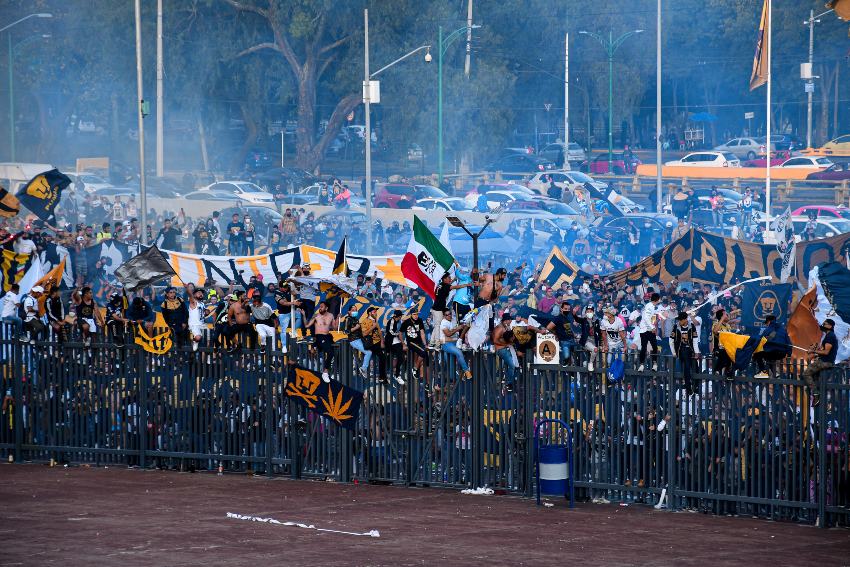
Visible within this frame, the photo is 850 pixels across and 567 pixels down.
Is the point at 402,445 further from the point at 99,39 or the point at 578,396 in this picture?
the point at 99,39

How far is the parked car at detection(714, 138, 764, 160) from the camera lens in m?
70.6

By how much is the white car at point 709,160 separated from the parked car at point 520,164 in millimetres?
6791

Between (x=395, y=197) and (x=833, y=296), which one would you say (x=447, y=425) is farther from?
(x=395, y=197)

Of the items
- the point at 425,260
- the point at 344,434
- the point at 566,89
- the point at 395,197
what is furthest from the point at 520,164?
the point at 344,434

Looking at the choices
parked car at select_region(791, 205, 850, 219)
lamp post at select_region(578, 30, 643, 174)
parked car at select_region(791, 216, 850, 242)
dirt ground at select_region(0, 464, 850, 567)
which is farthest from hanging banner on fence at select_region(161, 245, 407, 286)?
lamp post at select_region(578, 30, 643, 174)

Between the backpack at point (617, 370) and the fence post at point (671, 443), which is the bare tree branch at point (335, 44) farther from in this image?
the fence post at point (671, 443)

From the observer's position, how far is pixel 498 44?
73.2 metres

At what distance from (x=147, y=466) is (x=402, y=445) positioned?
3.76 meters

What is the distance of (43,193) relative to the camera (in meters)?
25.5

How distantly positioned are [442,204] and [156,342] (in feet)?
122

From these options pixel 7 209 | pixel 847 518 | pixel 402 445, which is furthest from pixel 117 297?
pixel 847 518

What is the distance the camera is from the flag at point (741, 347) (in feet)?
48.6

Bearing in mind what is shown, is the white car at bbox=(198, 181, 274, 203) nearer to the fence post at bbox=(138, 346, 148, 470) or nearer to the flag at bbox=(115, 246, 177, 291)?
the flag at bbox=(115, 246, 177, 291)

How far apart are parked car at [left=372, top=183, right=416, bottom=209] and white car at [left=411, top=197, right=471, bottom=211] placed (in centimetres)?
135
